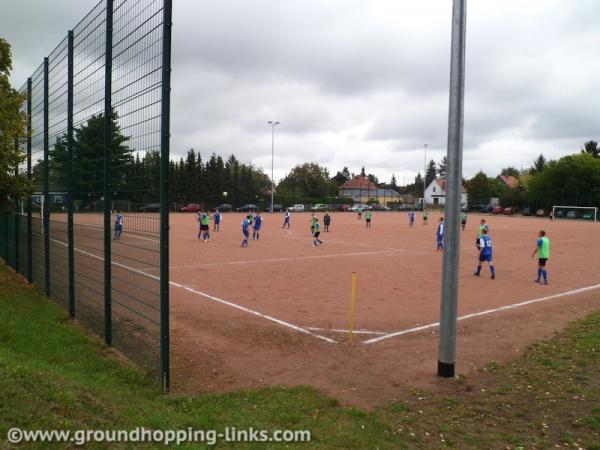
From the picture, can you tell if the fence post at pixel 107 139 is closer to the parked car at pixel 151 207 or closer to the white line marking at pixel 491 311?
the parked car at pixel 151 207

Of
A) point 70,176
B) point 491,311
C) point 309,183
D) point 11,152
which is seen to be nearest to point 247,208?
point 309,183

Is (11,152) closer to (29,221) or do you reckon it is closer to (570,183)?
(29,221)

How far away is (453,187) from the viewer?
645 cm

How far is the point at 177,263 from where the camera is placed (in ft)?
58.8

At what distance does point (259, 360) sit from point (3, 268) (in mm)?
11523

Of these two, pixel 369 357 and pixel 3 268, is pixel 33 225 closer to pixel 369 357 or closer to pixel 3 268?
pixel 3 268

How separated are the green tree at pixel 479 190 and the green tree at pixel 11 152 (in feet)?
307

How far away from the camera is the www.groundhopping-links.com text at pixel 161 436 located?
3.77 m

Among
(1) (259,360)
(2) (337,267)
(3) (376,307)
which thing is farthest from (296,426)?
(2) (337,267)

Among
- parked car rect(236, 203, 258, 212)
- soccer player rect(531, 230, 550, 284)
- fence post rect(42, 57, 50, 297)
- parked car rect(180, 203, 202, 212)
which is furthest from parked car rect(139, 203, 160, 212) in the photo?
parked car rect(236, 203, 258, 212)

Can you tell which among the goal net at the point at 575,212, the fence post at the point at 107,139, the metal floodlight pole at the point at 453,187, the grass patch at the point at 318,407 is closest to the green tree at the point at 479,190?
the goal net at the point at 575,212

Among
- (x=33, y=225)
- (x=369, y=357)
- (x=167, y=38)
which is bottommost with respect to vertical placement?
(x=369, y=357)

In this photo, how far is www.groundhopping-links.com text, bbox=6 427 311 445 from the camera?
12.4 feet

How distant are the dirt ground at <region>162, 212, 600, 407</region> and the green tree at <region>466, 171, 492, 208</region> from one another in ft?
262
